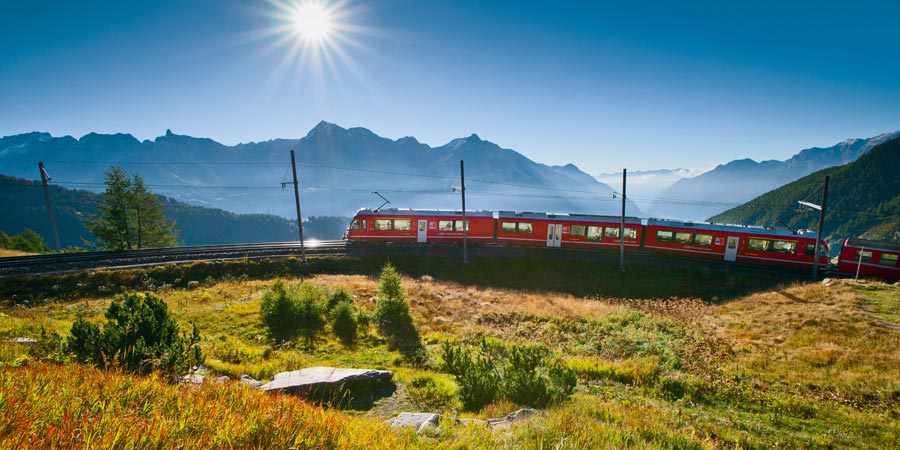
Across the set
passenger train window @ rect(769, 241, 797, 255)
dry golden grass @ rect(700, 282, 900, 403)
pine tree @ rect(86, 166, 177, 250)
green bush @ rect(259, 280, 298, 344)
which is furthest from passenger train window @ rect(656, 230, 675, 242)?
pine tree @ rect(86, 166, 177, 250)

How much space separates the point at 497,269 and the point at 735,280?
18.9 m

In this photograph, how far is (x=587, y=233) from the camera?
33688 mm

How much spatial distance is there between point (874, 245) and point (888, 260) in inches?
55.2

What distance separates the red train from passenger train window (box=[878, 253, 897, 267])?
3548 mm

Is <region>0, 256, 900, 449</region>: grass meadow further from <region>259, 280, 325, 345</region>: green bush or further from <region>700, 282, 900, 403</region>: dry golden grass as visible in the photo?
<region>259, 280, 325, 345</region>: green bush

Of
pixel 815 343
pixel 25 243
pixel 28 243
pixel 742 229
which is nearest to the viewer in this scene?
pixel 815 343

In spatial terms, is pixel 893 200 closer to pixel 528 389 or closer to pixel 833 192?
pixel 833 192

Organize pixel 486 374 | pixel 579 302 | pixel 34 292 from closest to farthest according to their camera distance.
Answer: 1. pixel 486 374
2. pixel 34 292
3. pixel 579 302

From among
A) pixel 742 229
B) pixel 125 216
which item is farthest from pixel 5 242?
pixel 742 229

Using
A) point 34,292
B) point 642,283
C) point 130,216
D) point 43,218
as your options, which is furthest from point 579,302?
point 43,218

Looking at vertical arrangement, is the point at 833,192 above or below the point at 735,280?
above

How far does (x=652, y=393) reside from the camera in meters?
9.89

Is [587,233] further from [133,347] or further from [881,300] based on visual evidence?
[133,347]

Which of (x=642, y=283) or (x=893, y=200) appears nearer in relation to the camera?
(x=642, y=283)
